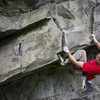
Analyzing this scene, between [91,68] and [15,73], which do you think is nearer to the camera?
[91,68]

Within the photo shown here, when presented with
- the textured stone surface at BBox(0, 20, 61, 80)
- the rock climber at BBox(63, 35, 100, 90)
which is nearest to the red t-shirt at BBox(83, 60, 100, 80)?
the rock climber at BBox(63, 35, 100, 90)

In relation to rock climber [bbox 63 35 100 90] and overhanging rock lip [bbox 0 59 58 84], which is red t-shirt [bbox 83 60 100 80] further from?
overhanging rock lip [bbox 0 59 58 84]

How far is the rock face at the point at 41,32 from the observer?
3677 millimetres

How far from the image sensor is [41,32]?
376 cm

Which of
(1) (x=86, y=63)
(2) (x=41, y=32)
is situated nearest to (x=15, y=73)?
(2) (x=41, y=32)

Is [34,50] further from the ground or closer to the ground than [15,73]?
further from the ground

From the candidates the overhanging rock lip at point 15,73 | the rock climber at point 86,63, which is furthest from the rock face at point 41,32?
the rock climber at point 86,63

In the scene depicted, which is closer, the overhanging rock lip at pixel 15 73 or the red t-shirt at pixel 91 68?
the red t-shirt at pixel 91 68

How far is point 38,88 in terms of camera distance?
169 inches

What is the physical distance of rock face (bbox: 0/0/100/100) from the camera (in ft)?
12.1

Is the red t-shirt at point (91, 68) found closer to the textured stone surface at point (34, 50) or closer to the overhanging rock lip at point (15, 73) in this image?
the textured stone surface at point (34, 50)

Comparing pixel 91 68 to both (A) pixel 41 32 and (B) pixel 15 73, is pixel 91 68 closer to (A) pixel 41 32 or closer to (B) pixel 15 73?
(A) pixel 41 32

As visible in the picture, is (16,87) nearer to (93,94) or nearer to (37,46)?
(37,46)

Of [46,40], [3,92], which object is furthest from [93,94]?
[3,92]
